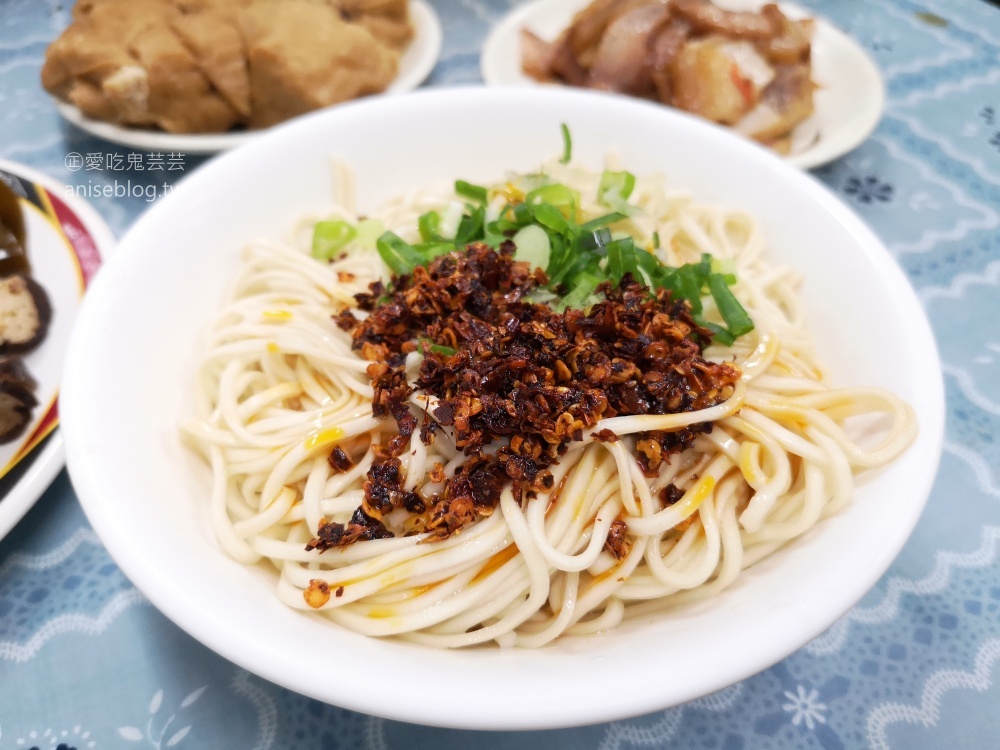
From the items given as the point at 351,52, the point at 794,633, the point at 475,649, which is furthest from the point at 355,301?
the point at 351,52

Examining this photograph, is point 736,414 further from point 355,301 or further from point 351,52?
point 351,52

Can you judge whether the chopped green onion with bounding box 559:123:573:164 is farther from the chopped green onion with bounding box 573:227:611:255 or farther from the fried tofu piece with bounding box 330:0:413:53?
the fried tofu piece with bounding box 330:0:413:53

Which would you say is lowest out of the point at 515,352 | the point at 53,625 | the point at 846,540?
the point at 53,625

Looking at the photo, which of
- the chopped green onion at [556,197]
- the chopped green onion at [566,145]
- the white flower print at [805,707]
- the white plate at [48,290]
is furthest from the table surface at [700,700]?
the chopped green onion at [566,145]

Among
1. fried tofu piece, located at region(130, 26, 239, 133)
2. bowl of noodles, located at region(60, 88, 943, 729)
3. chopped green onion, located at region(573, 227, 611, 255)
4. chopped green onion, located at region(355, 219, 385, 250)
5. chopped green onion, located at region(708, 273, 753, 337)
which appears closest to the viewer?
bowl of noodles, located at region(60, 88, 943, 729)

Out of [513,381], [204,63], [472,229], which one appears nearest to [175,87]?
[204,63]

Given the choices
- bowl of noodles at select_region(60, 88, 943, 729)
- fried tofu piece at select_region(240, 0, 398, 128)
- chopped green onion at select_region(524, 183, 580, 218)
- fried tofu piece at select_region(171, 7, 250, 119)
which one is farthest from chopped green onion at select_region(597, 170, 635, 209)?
fried tofu piece at select_region(171, 7, 250, 119)

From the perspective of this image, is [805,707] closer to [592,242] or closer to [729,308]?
[729,308]
